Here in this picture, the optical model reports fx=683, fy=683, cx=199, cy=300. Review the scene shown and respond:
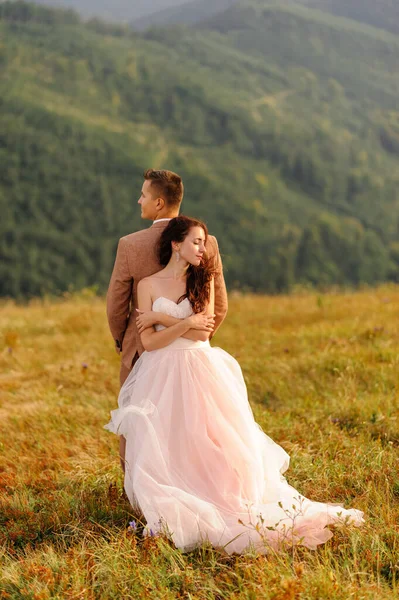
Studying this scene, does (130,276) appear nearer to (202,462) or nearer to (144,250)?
(144,250)

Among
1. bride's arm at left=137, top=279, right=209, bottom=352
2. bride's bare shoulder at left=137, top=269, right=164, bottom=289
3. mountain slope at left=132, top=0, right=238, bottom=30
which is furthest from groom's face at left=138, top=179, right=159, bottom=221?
mountain slope at left=132, top=0, right=238, bottom=30

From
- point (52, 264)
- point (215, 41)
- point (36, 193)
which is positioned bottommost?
point (52, 264)

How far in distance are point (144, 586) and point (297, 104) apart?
110 m

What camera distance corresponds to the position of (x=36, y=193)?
7738 cm

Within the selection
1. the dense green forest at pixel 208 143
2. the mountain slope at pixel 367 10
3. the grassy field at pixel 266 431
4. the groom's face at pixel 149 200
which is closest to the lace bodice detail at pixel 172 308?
the groom's face at pixel 149 200

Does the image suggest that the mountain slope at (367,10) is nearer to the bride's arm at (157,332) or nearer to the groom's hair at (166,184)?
the groom's hair at (166,184)

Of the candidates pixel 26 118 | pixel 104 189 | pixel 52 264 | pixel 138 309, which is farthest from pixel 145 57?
pixel 138 309

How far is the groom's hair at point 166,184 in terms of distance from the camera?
4160mm

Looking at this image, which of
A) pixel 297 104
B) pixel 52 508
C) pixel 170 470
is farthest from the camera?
pixel 297 104

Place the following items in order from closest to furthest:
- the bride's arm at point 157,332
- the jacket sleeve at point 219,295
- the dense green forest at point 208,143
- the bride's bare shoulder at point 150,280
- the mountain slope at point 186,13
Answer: the bride's arm at point 157,332
the bride's bare shoulder at point 150,280
the jacket sleeve at point 219,295
the dense green forest at point 208,143
the mountain slope at point 186,13

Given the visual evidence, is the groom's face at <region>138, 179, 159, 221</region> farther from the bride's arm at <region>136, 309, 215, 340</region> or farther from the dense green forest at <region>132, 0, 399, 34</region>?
the dense green forest at <region>132, 0, 399, 34</region>

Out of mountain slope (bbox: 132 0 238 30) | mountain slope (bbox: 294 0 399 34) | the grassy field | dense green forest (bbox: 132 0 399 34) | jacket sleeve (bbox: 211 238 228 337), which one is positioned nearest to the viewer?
the grassy field

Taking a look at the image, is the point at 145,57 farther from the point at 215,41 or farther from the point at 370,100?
the point at 370,100

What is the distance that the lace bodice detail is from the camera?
4.13m
